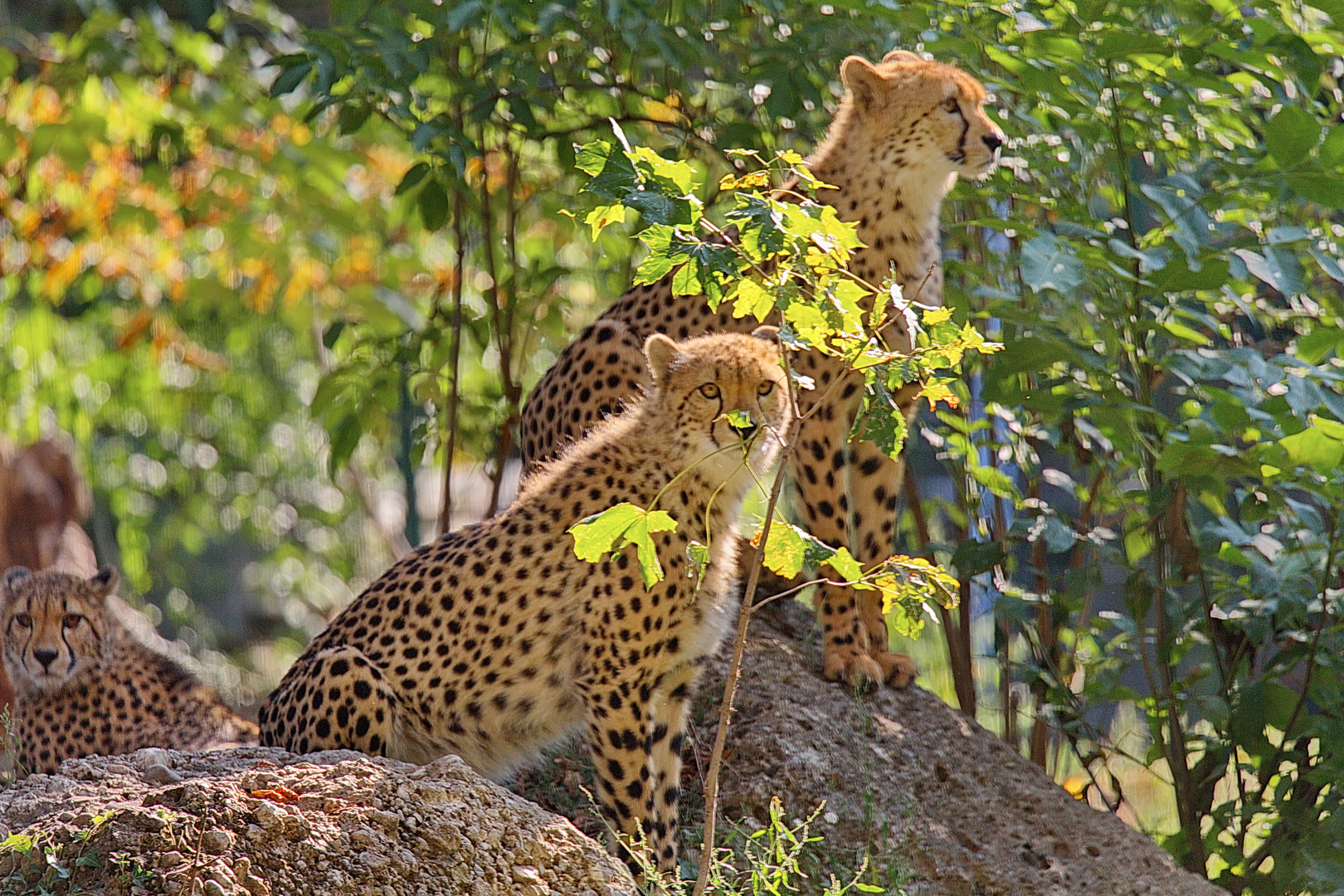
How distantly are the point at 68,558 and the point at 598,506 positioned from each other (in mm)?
3728

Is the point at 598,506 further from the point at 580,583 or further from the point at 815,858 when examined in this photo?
the point at 815,858

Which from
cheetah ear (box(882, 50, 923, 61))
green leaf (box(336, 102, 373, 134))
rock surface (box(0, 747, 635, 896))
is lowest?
rock surface (box(0, 747, 635, 896))

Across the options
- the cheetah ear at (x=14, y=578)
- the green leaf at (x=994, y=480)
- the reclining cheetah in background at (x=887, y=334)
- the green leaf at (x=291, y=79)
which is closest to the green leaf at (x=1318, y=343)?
the green leaf at (x=994, y=480)

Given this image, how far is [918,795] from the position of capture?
139 inches

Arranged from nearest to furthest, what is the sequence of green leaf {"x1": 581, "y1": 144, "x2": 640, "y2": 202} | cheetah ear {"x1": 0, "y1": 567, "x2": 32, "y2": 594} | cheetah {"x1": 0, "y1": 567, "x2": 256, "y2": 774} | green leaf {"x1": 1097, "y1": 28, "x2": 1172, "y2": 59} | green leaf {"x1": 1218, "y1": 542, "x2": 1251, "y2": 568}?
green leaf {"x1": 581, "y1": 144, "x2": 640, "y2": 202}
green leaf {"x1": 1097, "y1": 28, "x2": 1172, "y2": 59}
green leaf {"x1": 1218, "y1": 542, "x2": 1251, "y2": 568}
cheetah {"x1": 0, "y1": 567, "x2": 256, "y2": 774}
cheetah ear {"x1": 0, "y1": 567, "x2": 32, "y2": 594}

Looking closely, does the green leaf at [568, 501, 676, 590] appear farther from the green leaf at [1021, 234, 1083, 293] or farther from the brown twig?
the green leaf at [1021, 234, 1083, 293]

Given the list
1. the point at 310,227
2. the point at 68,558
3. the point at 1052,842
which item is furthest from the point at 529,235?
the point at 1052,842

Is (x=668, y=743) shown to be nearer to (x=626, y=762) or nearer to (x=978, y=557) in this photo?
(x=626, y=762)

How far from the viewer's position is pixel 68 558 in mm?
6098

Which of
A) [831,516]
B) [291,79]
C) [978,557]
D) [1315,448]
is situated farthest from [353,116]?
[1315,448]

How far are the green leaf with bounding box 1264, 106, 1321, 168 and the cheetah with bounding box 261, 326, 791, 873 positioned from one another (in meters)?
1.17

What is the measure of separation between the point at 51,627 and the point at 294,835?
1.68 m

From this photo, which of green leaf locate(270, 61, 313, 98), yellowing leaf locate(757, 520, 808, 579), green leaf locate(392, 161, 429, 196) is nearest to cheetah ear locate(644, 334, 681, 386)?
yellowing leaf locate(757, 520, 808, 579)

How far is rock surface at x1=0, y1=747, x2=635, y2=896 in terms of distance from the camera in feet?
7.44
